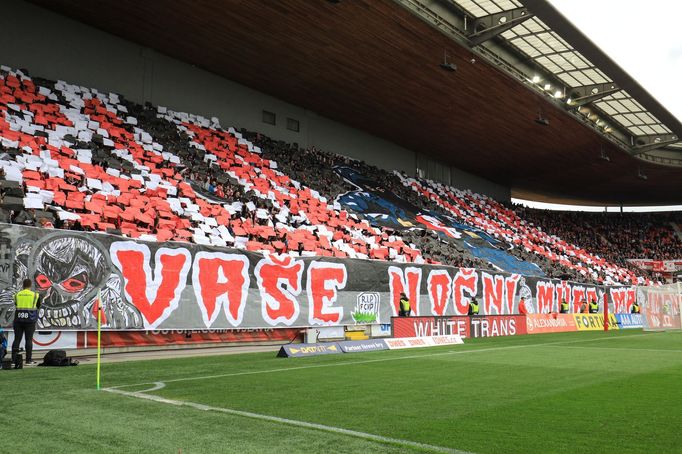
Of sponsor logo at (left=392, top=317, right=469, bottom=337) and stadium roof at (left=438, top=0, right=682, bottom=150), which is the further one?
stadium roof at (left=438, top=0, right=682, bottom=150)

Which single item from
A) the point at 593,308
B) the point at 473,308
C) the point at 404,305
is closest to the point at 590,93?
the point at 593,308

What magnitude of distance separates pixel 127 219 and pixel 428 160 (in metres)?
28.8

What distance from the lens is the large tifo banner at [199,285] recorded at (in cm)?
1362

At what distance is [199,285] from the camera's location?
1675cm

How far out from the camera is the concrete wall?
76.3 ft

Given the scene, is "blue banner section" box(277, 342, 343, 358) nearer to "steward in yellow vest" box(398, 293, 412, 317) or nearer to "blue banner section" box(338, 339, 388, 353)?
"blue banner section" box(338, 339, 388, 353)

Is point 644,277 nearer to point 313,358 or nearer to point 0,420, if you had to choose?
point 313,358

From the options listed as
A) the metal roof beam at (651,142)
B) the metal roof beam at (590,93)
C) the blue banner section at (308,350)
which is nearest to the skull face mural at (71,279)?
the blue banner section at (308,350)

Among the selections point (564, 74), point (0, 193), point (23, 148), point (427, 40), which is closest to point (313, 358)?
point (0, 193)

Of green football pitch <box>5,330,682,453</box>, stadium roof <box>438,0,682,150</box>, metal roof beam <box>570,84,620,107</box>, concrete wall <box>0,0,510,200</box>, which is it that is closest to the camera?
green football pitch <box>5,330,682,453</box>

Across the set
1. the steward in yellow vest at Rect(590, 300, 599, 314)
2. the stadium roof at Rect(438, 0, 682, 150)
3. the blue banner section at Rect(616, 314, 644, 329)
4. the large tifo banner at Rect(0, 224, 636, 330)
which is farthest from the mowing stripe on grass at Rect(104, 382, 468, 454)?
the blue banner section at Rect(616, 314, 644, 329)

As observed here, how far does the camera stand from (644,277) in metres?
50.3

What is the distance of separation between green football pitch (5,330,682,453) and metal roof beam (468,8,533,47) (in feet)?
51.8

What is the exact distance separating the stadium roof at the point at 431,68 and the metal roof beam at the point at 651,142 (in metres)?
0.11
